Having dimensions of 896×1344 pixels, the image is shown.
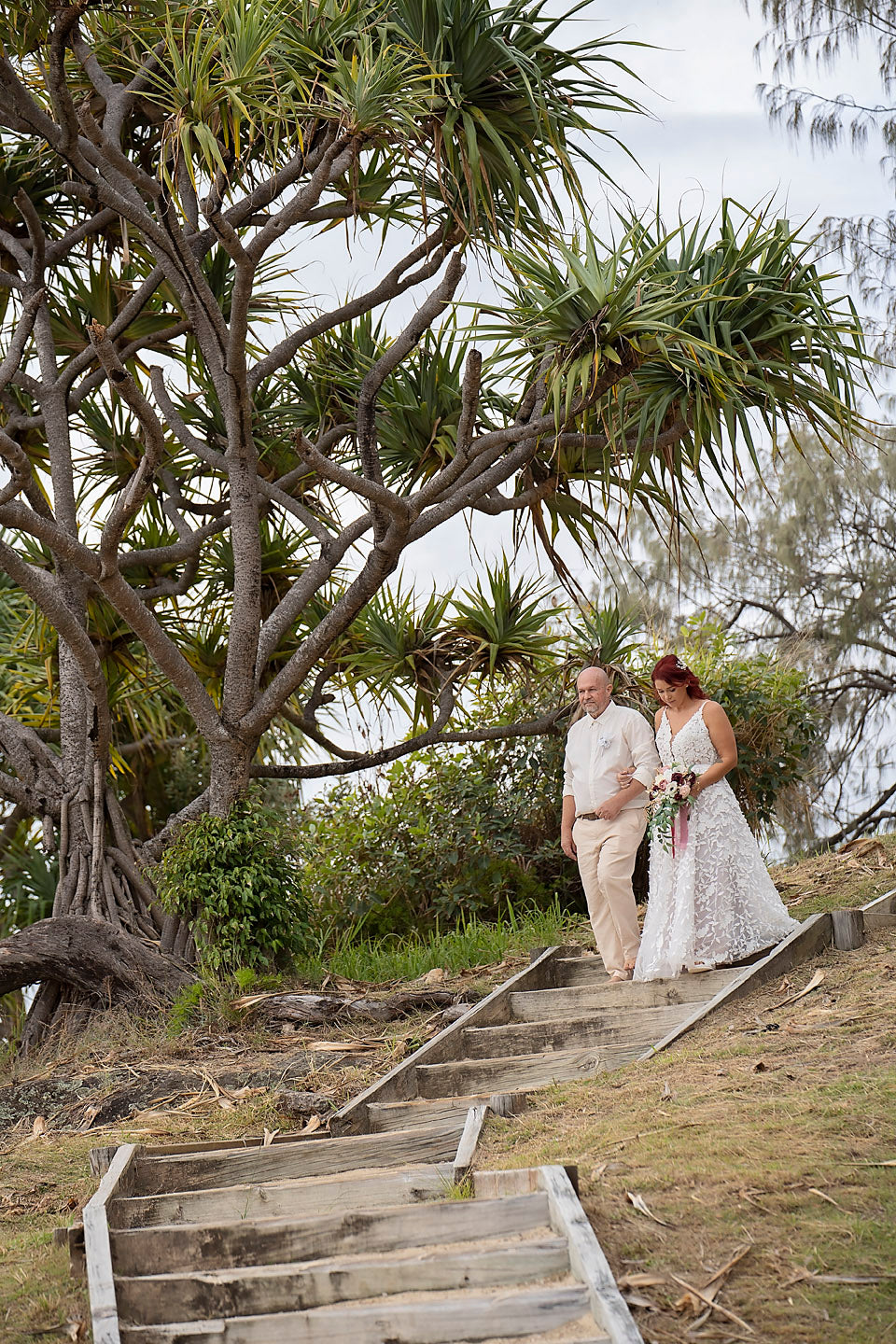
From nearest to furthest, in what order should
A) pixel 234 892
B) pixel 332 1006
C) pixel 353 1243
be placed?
pixel 353 1243
pixel 332 1006
pixel 234 892

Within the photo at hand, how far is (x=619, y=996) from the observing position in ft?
19.3

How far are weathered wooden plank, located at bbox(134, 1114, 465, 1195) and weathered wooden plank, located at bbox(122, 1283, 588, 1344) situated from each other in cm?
140

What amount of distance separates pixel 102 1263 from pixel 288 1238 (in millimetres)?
486

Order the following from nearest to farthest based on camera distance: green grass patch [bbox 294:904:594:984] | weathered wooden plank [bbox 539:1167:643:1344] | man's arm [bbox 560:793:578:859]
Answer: weathered wooden plank [bbox 539:1167:643:1344]
man's arm [bbox 560:793:578:859]
green grass patch [bbox 294:904:594:984]

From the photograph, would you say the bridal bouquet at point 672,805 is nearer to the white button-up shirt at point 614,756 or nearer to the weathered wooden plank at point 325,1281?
the white button-up shirt at point 614,756

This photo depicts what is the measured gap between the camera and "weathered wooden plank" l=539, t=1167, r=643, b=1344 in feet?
8.37

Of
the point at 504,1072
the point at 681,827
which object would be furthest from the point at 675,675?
the point at 504,1072

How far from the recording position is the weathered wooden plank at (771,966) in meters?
5.03

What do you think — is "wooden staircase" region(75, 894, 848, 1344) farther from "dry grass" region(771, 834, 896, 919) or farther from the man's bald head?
"dry grass" region(771, 834, 896, 919)

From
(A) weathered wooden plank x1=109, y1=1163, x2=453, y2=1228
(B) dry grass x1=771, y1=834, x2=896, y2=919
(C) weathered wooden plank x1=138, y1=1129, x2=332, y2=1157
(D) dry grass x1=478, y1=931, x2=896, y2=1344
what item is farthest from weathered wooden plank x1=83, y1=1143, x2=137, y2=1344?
(B) dry grass x1=771, y1=834, x2=896, y2=919

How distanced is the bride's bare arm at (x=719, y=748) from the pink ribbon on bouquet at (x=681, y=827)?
12cm

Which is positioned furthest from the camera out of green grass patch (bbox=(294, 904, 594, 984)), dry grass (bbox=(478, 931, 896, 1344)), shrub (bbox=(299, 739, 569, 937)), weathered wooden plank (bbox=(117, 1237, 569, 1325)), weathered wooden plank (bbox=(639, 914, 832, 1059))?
shrub (bbox=(299, 739, 569, 937))

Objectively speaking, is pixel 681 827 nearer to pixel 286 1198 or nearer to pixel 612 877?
pixel 612 877

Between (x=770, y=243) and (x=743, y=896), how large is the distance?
12.1 feet
